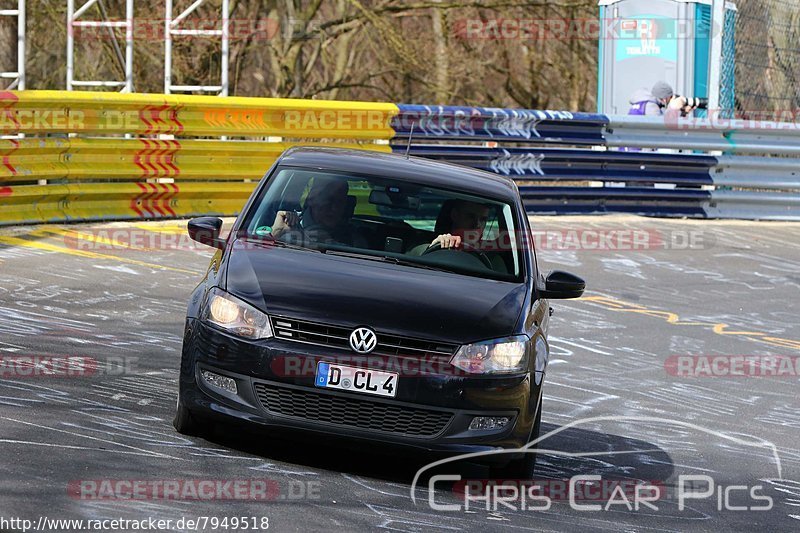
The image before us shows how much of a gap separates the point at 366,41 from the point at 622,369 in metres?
23.6

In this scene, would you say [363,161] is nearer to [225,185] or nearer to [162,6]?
[225,185]

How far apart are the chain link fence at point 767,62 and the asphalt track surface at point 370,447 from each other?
19.1 feet

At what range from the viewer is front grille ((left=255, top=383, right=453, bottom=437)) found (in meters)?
5.94

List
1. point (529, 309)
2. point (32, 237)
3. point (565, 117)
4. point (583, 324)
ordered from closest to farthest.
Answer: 1. point (529, 309)
2. point (583, 324)
3. point (32, 237)
4. point (565, 117)

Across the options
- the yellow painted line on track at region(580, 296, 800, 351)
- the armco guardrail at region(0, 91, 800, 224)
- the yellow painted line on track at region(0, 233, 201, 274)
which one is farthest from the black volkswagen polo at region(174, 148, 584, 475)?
the armco guardrail at region(0, 91, 800, 224)

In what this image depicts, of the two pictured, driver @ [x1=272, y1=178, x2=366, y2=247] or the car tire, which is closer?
the car tire

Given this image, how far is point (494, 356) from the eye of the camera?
611cm

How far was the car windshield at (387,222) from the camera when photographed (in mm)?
6949

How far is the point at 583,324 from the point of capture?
11.3 m

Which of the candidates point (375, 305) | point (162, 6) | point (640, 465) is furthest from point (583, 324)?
→ point (162, 6)

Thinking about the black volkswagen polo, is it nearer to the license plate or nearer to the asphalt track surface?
the license plate

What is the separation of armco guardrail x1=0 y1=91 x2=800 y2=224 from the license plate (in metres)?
7.93

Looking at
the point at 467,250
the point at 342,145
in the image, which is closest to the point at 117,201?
the point at 342,145

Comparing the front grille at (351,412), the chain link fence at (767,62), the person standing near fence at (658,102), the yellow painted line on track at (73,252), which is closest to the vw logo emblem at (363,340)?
the front grille at (351,412)
